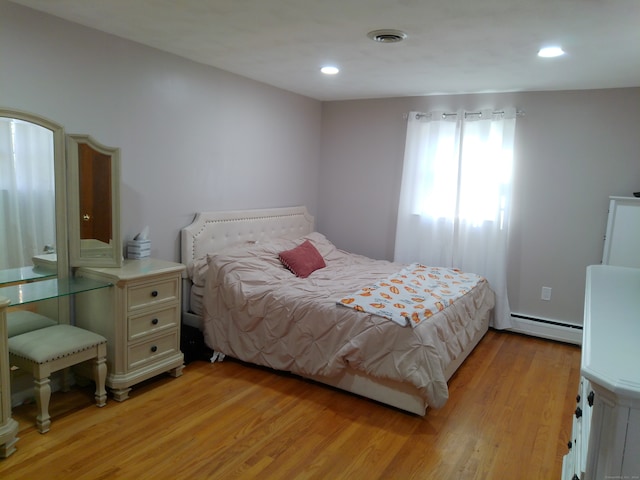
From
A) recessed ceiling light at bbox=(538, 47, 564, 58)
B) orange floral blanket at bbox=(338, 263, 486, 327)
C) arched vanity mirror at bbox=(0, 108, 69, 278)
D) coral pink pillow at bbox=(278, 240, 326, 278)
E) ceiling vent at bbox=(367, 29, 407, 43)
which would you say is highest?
recessed ceiling light at bbox=(538, 47, 564, 58)

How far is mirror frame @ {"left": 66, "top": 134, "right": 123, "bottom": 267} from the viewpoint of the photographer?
2.73 m

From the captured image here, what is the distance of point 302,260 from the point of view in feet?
12.8

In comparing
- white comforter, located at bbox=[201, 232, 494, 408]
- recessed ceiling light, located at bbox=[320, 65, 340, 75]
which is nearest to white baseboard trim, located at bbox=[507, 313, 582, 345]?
white comforter, located at bbox=[201, 232, 494, 408]

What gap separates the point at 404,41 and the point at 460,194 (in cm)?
206

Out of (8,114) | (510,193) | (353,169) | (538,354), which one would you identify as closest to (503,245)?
(510,193)

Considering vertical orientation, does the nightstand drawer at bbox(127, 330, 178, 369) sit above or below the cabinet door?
below

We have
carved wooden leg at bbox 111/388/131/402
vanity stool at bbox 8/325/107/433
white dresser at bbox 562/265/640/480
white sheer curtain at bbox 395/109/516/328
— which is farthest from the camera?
white sheer curtain at bbox 395/109/516/328

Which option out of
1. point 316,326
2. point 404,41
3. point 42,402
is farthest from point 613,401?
point 42,402

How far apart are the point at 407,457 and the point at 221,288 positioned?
1.82 metres

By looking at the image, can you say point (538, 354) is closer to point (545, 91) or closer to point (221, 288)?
point (545, 91)

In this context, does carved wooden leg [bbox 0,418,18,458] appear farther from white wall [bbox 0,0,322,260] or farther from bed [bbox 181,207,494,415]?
bed [bbox 181,207,494,415]

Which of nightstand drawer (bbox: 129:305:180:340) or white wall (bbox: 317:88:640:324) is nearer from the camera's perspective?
nightstand drawer (bbox: 129:305:180:340)

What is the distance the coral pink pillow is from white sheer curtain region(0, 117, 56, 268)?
1797 millimetres

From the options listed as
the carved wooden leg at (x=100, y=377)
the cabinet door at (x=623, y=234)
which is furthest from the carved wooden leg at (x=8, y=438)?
the cabinet door at (x=623, y=234)
